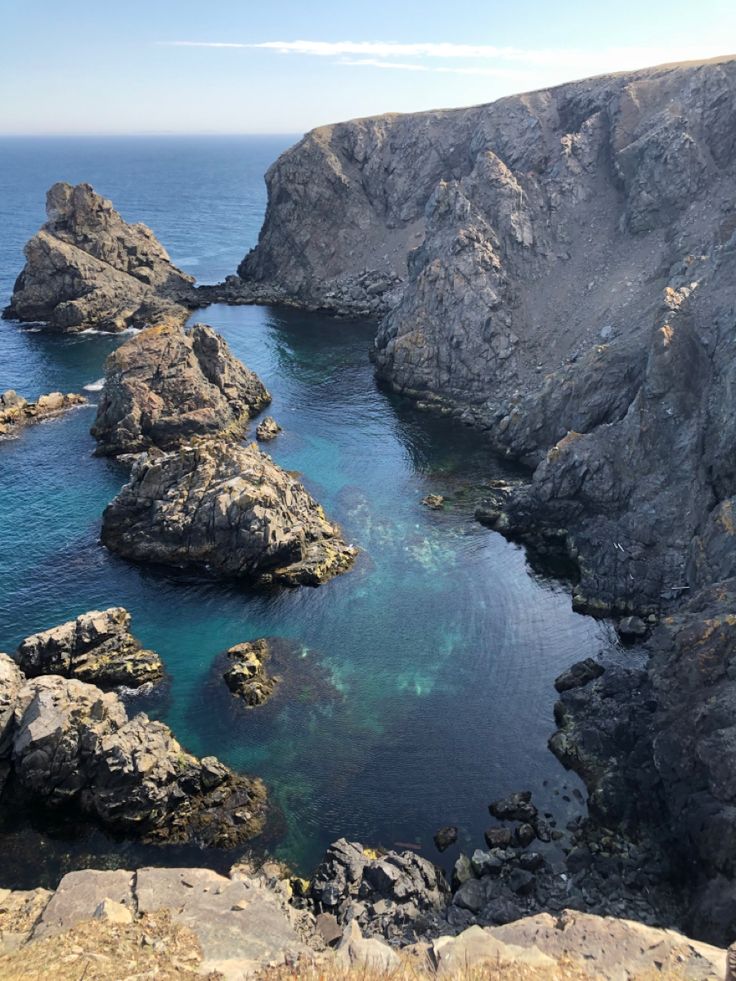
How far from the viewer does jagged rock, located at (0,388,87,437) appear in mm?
Answer: 97000

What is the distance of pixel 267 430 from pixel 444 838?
62024mm

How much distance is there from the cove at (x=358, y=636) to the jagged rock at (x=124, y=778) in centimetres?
171

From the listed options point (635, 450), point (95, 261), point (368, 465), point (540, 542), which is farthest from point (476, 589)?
point (95, 261)

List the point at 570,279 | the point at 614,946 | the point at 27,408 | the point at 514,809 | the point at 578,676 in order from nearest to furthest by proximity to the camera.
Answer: the point at 614,946
the point at 514,809
the point at 578,676
the point at 27,408
the point at 570,279

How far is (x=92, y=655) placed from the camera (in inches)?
2264

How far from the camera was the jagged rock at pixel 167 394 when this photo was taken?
91.8m

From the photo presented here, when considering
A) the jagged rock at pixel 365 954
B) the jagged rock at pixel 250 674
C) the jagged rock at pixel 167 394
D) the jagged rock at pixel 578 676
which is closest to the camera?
the jagged rock at pixel 365 954

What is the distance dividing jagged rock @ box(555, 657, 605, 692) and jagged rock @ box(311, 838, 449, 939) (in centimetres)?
1884

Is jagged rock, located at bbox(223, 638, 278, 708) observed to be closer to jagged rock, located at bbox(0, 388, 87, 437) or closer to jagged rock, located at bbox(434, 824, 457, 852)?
jagged rock, located at bbox(434, 824, 457, 852)

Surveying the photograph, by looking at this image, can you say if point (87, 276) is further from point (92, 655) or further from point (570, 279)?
point (92, 655)

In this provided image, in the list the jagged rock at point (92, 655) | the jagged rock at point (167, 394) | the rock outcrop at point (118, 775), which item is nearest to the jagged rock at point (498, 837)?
the rock outcrop at point (118, 775)

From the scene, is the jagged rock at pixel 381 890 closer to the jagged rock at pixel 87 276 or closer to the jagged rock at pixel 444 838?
the jagged rock at pixel 444 838

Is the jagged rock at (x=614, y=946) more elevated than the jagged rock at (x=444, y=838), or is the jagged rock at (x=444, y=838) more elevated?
the jagged rock at (x=614, y=946)

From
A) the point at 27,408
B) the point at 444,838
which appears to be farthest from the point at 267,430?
the point at 444,838
